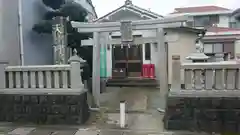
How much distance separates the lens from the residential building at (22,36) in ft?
28.0

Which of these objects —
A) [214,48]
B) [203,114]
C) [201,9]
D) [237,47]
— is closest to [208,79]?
[203,114]

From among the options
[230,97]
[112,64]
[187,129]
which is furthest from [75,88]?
[112,64]

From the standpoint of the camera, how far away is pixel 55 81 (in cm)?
685

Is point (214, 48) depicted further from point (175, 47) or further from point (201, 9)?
point (175, 47)

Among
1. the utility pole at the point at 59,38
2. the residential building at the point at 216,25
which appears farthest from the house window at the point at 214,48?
the utility pole at the point at 59,38

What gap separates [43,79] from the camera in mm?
6926

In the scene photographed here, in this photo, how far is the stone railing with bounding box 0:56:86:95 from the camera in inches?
266

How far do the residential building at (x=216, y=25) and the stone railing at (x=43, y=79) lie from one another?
14.3 metres

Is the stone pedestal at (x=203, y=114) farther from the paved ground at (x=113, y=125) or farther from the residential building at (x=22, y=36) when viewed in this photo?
the residential building at (x=22, y=36)

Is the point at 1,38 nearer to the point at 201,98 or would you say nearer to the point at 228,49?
the point at 201,98

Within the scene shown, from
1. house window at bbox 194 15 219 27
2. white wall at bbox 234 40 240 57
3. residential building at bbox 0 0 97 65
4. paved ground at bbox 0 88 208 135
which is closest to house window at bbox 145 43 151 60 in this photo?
paved ground at bbox 0 88 208 135

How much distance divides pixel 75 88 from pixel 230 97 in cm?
411

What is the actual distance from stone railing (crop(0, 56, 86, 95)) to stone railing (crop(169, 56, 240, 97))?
8.99 feet

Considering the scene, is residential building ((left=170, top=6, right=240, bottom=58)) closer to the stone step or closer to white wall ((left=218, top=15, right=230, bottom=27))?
white wall ((left=218, top=15, right=230, bottom=27))
